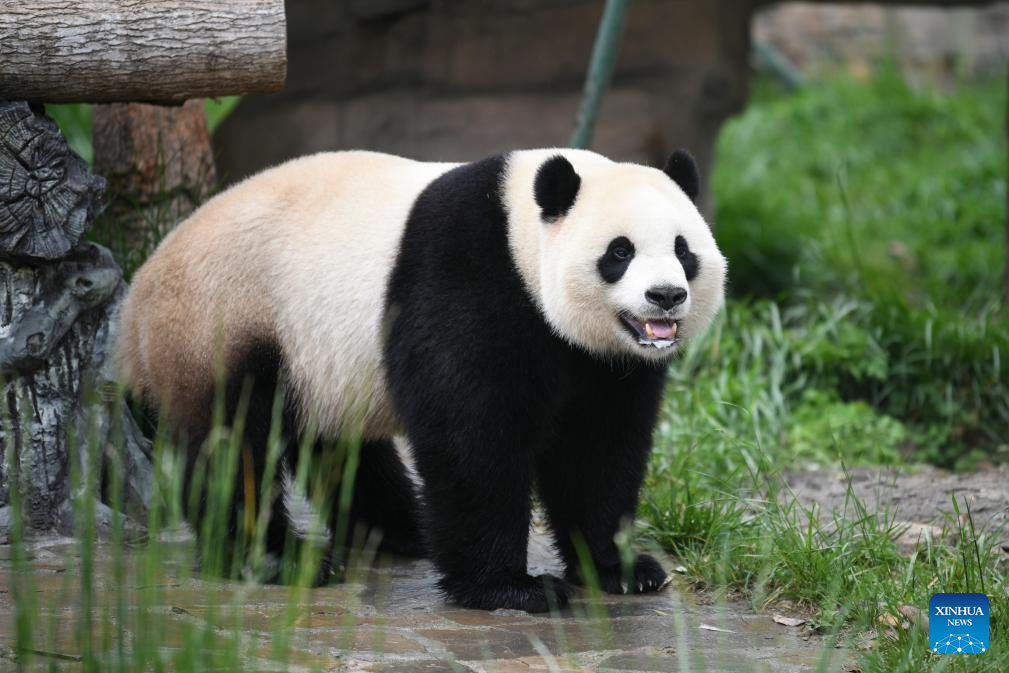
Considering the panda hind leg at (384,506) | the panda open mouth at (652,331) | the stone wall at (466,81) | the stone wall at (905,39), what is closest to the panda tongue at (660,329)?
the panda open mouth at (652,331)

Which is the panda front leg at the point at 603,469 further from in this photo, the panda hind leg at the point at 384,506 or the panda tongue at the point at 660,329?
the panda hind leg at the point at 384,506

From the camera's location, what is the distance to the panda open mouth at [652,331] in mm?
3604

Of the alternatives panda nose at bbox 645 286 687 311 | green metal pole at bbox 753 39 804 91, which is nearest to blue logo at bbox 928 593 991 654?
panda nose at bbox 645 286 687 311

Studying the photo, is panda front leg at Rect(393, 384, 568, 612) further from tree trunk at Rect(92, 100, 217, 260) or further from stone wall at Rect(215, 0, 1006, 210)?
stone wall at Rect(215, 0, 1006, 210)

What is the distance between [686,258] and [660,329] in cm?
24

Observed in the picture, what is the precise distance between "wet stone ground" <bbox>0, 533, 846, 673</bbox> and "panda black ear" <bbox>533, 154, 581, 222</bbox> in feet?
3.77

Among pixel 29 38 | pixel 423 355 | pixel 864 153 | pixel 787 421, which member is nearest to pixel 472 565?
pixel 423 355

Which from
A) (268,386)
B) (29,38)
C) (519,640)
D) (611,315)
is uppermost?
(29,38)

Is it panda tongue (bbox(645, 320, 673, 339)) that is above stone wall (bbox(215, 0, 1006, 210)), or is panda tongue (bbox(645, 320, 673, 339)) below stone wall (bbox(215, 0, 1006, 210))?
below

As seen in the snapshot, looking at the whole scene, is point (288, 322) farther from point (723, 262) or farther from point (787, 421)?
point (787, 421)

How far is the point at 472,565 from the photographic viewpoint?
3.87m

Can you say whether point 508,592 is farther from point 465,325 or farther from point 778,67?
point 778,67

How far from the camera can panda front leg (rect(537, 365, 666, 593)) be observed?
398 centimetres

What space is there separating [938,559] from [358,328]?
76.3 inches
